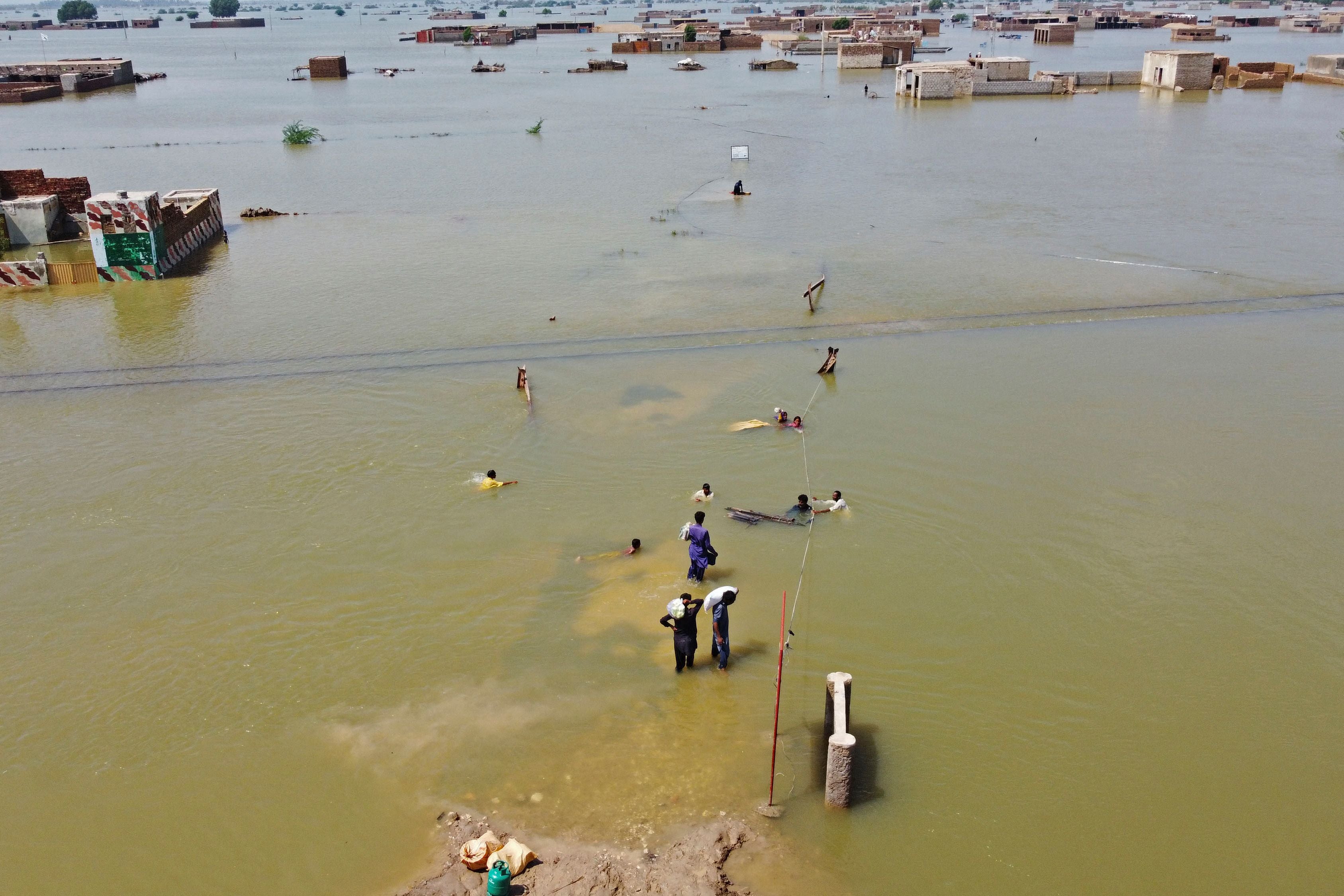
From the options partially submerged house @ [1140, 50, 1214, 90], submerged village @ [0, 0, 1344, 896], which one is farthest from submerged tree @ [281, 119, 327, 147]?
partially submerged house @ [1140, 50, 1214, 90]

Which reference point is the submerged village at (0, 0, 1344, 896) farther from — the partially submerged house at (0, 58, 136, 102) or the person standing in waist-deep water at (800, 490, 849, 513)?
the partially submerged house at (0, 58, 136, 102)

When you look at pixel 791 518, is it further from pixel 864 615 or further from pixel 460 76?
pixel 460 76

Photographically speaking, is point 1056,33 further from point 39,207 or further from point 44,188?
point 39,207

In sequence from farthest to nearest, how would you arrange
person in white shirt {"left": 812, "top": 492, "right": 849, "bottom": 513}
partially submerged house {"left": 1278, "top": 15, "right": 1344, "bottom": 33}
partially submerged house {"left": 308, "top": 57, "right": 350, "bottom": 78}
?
1. partially submerged house {"left": 1278, "top": 15, "right": 1344, "bottom": 33}
2. partially submerged house {"left": 308, "top": 57, "right": 350, "bottom": 78}
3. person in white shirt {"left": 812, "top": 492, "right": 849, "bottom": 513}

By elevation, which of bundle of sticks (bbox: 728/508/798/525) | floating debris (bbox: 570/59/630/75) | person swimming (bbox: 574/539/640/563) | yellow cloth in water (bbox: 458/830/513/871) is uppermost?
floating debris (bbox: 570/59/630/75)

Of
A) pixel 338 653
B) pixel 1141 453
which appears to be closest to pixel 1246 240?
pixel 1141 453

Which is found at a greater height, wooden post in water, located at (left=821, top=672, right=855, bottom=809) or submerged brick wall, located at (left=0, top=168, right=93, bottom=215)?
submerged brick wall, located at (left=0, top=168, right=93, bottom=215)

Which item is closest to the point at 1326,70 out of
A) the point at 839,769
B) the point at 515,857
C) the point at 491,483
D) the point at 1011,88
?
the point at 1011,88
